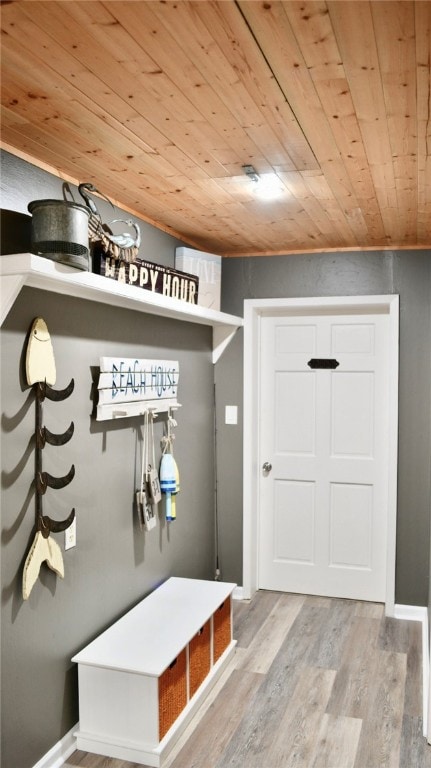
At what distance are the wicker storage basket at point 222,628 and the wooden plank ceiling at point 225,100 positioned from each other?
6.60 ft

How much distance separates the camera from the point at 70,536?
2590 millimetres

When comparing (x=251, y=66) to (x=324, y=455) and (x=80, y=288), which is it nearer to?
(x=80, y=288)

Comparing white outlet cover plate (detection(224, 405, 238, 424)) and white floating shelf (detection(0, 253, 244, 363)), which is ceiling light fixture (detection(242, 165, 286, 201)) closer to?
white floating shelf (detection(0, 253, 244, 363))

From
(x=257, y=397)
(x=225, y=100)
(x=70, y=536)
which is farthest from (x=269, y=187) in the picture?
(x=257, y=397)

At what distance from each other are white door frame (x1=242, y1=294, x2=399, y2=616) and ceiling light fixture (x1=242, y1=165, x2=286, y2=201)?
1.38m

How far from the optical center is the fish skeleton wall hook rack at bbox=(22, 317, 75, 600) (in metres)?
2.30

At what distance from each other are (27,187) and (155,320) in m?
1.16

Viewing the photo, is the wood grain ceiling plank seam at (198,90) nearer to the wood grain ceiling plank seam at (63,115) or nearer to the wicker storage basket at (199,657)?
the wood grain ceiling plank seam at (63,115)

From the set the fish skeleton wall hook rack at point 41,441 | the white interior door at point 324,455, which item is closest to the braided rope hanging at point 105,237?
the fish skeleton wall hook rack at point 41,441

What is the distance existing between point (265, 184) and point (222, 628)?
219 cm

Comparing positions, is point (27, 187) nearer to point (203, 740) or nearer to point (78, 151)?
point (78, 151)

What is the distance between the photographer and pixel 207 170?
8.39 ft

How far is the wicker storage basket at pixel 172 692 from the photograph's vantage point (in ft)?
8.36

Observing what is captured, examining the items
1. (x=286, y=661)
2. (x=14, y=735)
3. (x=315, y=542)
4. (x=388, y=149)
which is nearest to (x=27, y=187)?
(x=388, y=149)
